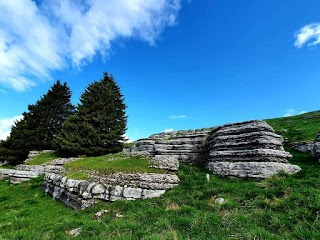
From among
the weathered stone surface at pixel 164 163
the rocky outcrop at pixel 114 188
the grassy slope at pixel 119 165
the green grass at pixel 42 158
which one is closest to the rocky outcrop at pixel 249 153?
the weathered stone surface at pixel 164 163

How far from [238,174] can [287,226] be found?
8219 mm

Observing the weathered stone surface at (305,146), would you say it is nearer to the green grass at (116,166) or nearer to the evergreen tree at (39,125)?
the green grass at (116,166)

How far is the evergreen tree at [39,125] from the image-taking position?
45375mm

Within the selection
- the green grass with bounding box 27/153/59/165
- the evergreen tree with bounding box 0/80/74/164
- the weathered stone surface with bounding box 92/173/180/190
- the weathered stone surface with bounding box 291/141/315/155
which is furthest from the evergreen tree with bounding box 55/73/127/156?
the weathered stone surface with bounding box 291/141/315/155

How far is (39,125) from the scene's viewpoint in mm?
46812

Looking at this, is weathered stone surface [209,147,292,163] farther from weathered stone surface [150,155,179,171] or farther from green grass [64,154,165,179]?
green grass [64,154,165,179]

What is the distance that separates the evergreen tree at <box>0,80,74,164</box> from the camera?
1786 inches

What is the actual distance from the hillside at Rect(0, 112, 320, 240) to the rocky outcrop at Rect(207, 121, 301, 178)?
0.73 m

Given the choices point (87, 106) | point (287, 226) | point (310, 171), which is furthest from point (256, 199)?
point (87, 106)

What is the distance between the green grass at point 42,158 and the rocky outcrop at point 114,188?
17880 millimetres

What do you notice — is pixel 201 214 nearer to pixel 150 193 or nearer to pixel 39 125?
pixel 150 193

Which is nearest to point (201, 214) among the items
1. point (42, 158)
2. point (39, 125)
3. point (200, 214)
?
point (200, 214)

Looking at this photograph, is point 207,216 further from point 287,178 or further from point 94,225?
point 287,178

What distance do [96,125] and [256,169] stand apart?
28463 mm
